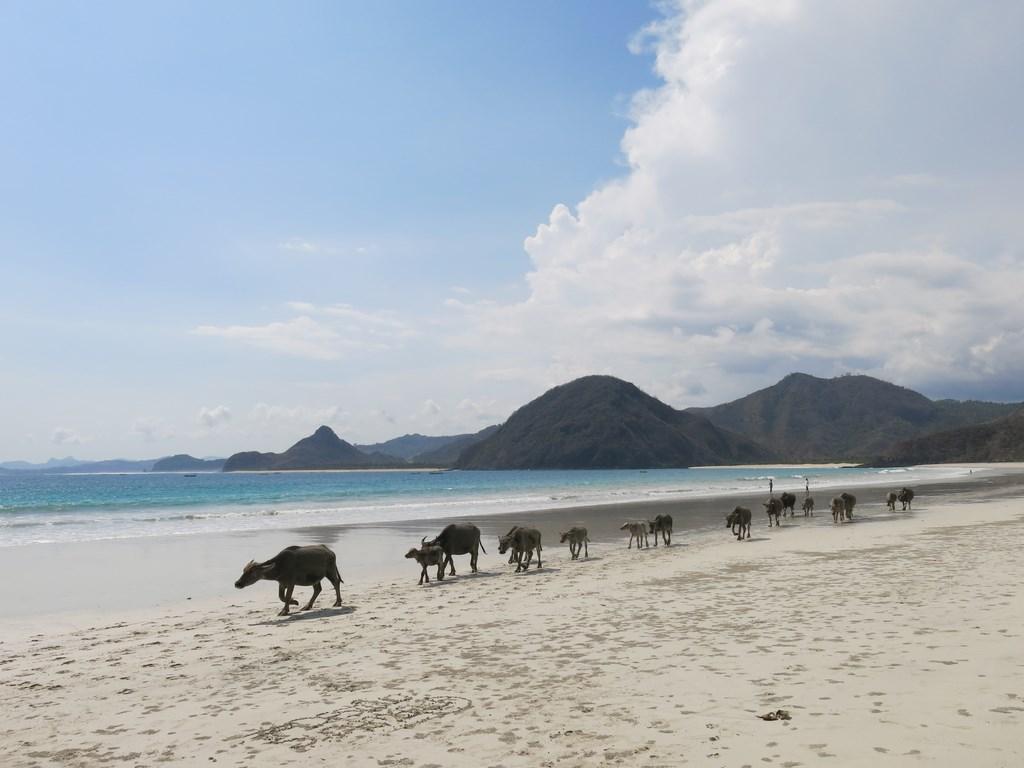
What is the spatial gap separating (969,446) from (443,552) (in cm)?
16258

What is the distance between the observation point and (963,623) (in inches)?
388

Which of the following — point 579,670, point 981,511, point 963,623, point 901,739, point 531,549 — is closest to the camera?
point 901,739

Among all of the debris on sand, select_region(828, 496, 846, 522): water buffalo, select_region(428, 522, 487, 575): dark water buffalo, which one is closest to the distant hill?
select_region(828, 496, 846, 522): water buffalo

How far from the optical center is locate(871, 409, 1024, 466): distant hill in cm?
13712

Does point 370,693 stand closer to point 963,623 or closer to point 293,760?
point 293,760

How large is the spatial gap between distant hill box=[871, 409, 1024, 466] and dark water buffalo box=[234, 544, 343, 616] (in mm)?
151846

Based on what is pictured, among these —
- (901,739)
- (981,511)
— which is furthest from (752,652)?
(981,511)

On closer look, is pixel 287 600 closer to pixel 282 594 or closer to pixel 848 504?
pixel 282 594

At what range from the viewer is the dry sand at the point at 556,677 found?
6.07 metres

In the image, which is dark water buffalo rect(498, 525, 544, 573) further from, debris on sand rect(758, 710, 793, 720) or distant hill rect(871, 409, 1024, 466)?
distant hill rect(871, 409, 1024, 466)

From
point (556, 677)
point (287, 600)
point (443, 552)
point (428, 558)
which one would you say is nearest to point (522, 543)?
point (443, 552)

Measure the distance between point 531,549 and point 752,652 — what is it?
32.4ft

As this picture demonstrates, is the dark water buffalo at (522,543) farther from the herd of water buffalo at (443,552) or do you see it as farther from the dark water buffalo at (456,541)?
the dark water buffalo at (456,541)

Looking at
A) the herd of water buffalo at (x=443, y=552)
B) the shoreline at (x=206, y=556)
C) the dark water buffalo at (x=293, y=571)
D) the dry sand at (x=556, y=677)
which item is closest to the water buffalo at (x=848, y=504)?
the herd of water buffalo at (x=443, y=552)
